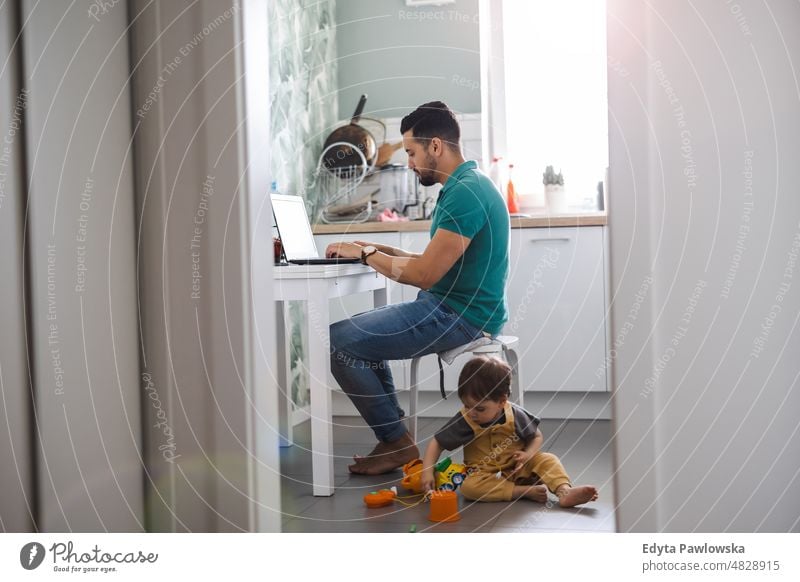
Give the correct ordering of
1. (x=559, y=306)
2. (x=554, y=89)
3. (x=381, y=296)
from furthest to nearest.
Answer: (x=554, y=89) < (x=559, y=306) < (x=381, y=296)

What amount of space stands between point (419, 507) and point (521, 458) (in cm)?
26

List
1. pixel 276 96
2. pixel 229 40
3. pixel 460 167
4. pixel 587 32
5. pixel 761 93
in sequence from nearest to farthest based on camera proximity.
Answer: pixel 761 93 < pixel 229 40 < pixel 460 167 < pixel 276 96 < pixel 587 32

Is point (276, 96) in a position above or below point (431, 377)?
above

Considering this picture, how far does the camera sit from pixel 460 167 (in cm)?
220

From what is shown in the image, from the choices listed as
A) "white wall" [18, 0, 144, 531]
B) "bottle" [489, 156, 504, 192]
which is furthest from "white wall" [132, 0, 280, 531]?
"bottle" [489, 156, 504, 192]

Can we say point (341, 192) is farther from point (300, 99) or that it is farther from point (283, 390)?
point (283, 390)

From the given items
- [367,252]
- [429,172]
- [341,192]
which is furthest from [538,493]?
[341,192]

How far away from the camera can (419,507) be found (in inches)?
74.8

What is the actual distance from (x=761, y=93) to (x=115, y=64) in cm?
89

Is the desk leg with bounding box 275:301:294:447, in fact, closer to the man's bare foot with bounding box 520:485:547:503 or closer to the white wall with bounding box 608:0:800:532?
the man's bare foot with bounding box 520:485:547:503

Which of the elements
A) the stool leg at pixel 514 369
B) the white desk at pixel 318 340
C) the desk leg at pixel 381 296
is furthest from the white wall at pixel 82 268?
the desk leg at pixel 381 296

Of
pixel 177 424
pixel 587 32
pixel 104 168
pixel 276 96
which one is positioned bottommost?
pixel 177 424
